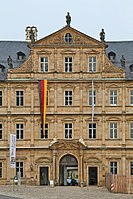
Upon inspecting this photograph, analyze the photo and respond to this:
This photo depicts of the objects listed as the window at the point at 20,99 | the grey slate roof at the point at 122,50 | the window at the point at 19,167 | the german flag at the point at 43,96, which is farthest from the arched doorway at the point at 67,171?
the grey slate roof at the point at 122,50

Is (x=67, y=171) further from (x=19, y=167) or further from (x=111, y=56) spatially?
(x=111, y=56)

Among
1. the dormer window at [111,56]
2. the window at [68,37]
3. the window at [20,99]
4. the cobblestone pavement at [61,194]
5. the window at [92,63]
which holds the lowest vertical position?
the cobblestone pavement at [61,194]

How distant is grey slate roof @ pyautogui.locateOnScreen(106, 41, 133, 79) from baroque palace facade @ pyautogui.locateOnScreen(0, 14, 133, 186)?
2510 millimetres

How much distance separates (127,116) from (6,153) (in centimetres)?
1316

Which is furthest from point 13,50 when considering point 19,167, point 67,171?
point 67,171

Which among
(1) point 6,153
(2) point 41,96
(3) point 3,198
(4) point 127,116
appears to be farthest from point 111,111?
(3) point 3,198

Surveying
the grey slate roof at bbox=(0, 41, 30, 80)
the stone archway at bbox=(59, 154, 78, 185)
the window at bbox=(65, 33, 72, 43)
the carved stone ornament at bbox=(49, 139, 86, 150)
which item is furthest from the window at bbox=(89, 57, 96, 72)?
the stone archway at bbox=(59, 154, 78, 185)

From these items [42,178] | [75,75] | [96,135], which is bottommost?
[42,178]

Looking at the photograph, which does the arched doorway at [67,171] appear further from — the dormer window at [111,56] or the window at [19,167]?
the dormer window at [111,56]

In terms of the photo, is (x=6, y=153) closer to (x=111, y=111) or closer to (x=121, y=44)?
(x=111, y=111)

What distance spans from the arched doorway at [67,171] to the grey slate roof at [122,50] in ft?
36.1

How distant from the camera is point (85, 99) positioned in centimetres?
6994

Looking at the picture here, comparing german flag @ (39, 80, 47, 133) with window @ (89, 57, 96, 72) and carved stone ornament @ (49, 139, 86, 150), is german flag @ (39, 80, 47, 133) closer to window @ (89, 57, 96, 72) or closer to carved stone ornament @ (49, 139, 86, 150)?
carved stone ornament @ (49, 139, 86, 150)

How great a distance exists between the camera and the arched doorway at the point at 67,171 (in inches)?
2749
